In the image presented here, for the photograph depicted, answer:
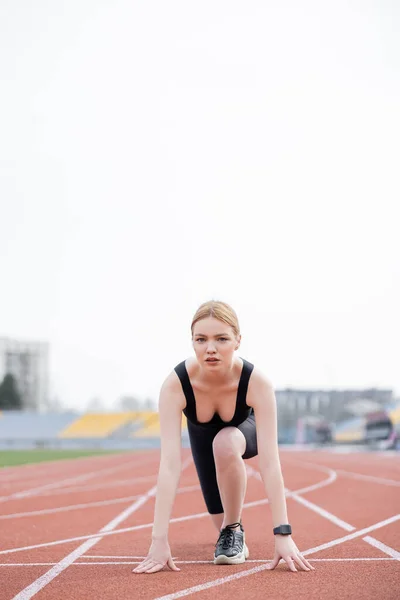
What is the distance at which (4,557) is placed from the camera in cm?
579

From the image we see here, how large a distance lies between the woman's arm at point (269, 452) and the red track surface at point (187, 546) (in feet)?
0.54

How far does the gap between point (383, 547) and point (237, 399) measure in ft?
6.05

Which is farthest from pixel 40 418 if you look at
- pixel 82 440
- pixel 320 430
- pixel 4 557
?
pixel 4 557

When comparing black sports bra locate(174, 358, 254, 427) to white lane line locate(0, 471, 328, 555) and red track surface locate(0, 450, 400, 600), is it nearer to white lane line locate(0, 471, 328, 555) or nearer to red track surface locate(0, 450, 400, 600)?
red track surface locate(0, 450, 400, 600)

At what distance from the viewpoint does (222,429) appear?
215 inches

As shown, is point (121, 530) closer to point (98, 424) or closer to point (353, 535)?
point (353, 535)

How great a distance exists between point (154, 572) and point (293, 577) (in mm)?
852

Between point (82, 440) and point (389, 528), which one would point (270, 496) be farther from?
point (82, 440)

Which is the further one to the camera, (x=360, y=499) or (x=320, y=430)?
(x=320, y=430)

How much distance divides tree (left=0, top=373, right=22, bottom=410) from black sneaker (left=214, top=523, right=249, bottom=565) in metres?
70.2

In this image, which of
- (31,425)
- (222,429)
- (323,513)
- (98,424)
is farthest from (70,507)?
(98,424)

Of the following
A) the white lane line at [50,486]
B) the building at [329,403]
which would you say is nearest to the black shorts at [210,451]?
the white lane line at [50,486]

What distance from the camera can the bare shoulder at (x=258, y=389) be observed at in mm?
5227

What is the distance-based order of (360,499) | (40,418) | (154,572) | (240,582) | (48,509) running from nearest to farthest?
(240,582) → (154,572) → (48,509) → (360,499) → (40,418)
